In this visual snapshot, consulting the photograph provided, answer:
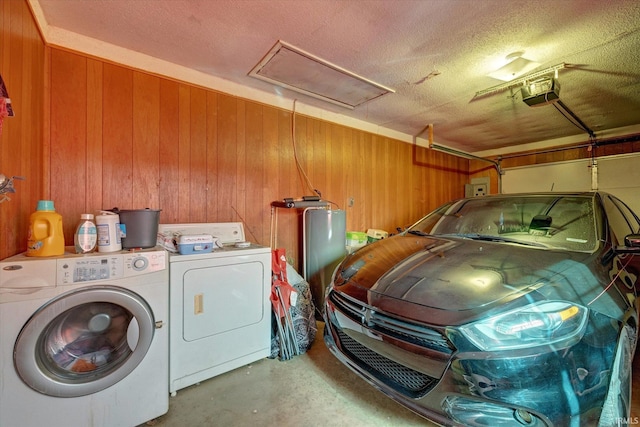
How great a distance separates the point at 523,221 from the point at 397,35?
5.17 feet

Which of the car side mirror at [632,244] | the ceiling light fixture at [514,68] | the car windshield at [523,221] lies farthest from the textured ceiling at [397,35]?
the car side mirror at [632,244]

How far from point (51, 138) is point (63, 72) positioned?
1.58 ft

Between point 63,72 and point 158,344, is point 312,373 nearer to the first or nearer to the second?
point 158,344

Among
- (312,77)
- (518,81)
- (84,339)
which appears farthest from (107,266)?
(518,81)

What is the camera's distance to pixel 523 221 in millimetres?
1779

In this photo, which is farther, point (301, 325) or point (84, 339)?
point (301, 325)

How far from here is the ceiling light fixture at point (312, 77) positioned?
2.07 m

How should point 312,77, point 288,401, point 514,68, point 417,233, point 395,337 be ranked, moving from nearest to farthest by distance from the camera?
point 395,337 < point 288,401 < point 417,233 < point 514,68 < point 312,77

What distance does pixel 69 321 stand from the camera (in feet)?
4.48

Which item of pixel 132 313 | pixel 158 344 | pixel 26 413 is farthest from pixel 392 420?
pixel 26 413

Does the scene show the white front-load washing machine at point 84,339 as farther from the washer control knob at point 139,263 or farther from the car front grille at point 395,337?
the car front grille at point 395,337

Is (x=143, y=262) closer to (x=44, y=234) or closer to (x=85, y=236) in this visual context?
(x=85, y=236)

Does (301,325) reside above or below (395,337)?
below

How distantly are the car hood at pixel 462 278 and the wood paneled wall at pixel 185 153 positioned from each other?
4.67 feet
